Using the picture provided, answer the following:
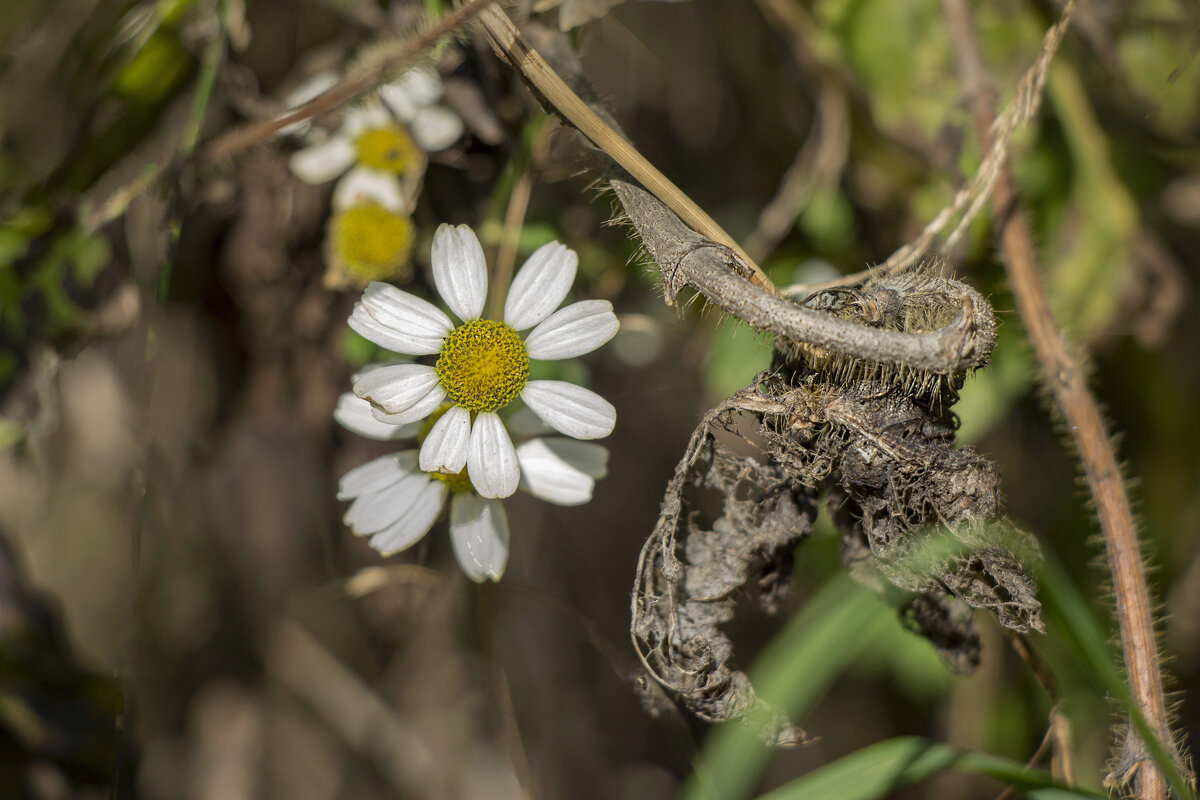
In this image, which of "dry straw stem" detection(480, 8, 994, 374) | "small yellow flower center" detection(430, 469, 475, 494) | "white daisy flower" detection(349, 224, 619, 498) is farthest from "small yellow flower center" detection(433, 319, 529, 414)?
"dry straw stem" detection(480, 8, 994, 374)

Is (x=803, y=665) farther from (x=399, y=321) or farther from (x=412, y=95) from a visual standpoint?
(x=412, y=95)

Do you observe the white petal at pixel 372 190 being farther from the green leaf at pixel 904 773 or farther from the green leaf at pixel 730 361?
the green leaf at pixel 904 773

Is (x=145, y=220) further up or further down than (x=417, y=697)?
further up

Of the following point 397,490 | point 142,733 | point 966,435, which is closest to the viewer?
point 397,490

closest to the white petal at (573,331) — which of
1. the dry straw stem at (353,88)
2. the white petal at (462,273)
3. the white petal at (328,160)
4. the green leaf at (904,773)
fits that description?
the white petal at (462,273)

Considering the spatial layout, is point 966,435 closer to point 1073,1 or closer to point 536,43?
point 1073,1

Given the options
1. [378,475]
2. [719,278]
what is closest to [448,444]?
[378,475]

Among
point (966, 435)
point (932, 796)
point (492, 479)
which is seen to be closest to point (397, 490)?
point (492, 479)
